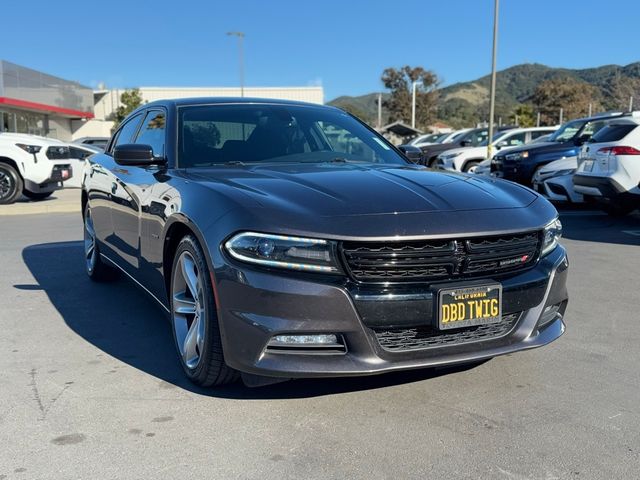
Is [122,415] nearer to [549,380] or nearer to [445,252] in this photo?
[445,252]

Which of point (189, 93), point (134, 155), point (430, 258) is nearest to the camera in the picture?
point (430, 258)

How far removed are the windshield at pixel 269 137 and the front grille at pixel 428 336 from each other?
62.9 inches

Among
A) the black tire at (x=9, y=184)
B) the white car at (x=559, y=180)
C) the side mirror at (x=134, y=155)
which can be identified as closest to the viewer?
the side mirror at (x=134, y=155)

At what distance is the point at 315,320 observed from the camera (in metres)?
2.75

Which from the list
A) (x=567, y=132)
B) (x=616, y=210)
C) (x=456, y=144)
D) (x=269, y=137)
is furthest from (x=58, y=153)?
(x=456, y=144)

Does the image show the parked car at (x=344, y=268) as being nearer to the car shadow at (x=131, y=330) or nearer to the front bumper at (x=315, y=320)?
the front bumper at (x=315, y=320)

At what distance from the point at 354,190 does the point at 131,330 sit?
2.12 metres

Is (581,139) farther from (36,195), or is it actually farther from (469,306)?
(36,195)

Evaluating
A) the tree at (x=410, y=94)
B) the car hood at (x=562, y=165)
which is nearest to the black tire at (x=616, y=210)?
the car hood at (x=562, y=165)

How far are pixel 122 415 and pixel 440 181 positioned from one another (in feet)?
6.66

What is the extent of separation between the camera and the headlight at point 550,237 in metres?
3.25

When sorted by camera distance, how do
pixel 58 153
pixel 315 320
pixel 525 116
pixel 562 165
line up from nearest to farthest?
pixel 315 320 → pixel 562 165 → pixel 58 153 → pixel 525 116

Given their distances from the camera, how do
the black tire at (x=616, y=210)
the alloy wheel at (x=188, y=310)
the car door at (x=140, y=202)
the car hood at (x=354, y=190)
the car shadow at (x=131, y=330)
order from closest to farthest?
the car hood at (x=354, y=190) < the alloy wheel at (x=188, y=310) < the car shadow at (x=131, y=330) < the car door at (x=140, y=202) < the black tire at (x=616, y=210)

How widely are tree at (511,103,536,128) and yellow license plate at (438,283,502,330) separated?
68571 mm
